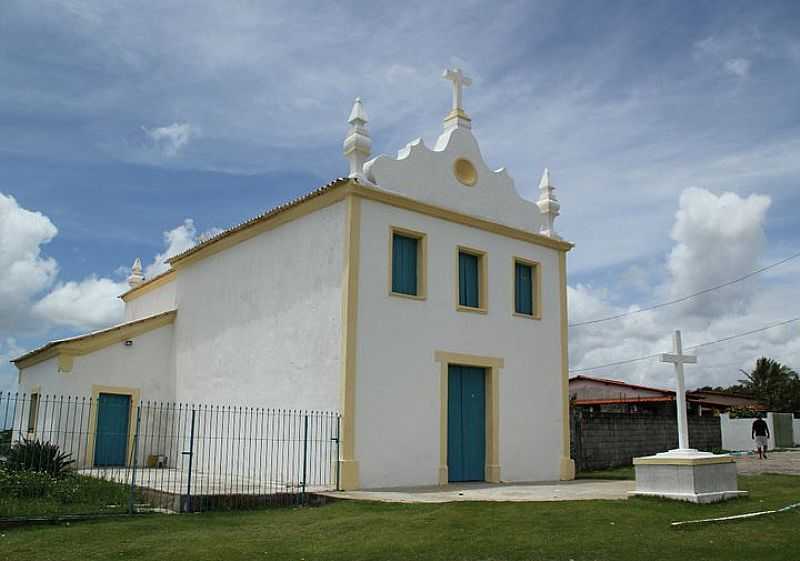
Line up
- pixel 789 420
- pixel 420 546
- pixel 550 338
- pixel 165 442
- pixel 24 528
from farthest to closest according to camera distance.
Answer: pixel 789 420, pixel 165 442, pixel 550 338, pixel 24 528, pixel 420 546

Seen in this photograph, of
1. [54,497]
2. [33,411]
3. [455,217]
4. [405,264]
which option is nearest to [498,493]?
[405,264]

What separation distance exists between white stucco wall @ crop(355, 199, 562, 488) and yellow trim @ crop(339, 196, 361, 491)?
0.52 feet

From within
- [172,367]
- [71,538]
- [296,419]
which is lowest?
[71,538]

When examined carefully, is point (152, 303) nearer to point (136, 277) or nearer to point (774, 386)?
point (136, 277)

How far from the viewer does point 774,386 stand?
161 ft

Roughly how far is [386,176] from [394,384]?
4097mm

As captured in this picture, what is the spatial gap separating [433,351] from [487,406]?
78.7 inches

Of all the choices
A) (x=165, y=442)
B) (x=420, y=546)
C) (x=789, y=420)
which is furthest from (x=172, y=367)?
(x=789, y=420)

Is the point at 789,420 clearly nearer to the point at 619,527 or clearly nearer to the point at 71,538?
the point at 619,527

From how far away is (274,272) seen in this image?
16688 mm

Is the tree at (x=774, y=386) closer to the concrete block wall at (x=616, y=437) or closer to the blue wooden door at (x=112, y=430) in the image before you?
the concrete block wall at (x=616, y=437)

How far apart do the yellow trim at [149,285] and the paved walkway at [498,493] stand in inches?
453

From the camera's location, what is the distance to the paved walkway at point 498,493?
12.0m

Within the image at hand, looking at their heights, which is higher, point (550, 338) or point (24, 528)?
point (550, 338)
